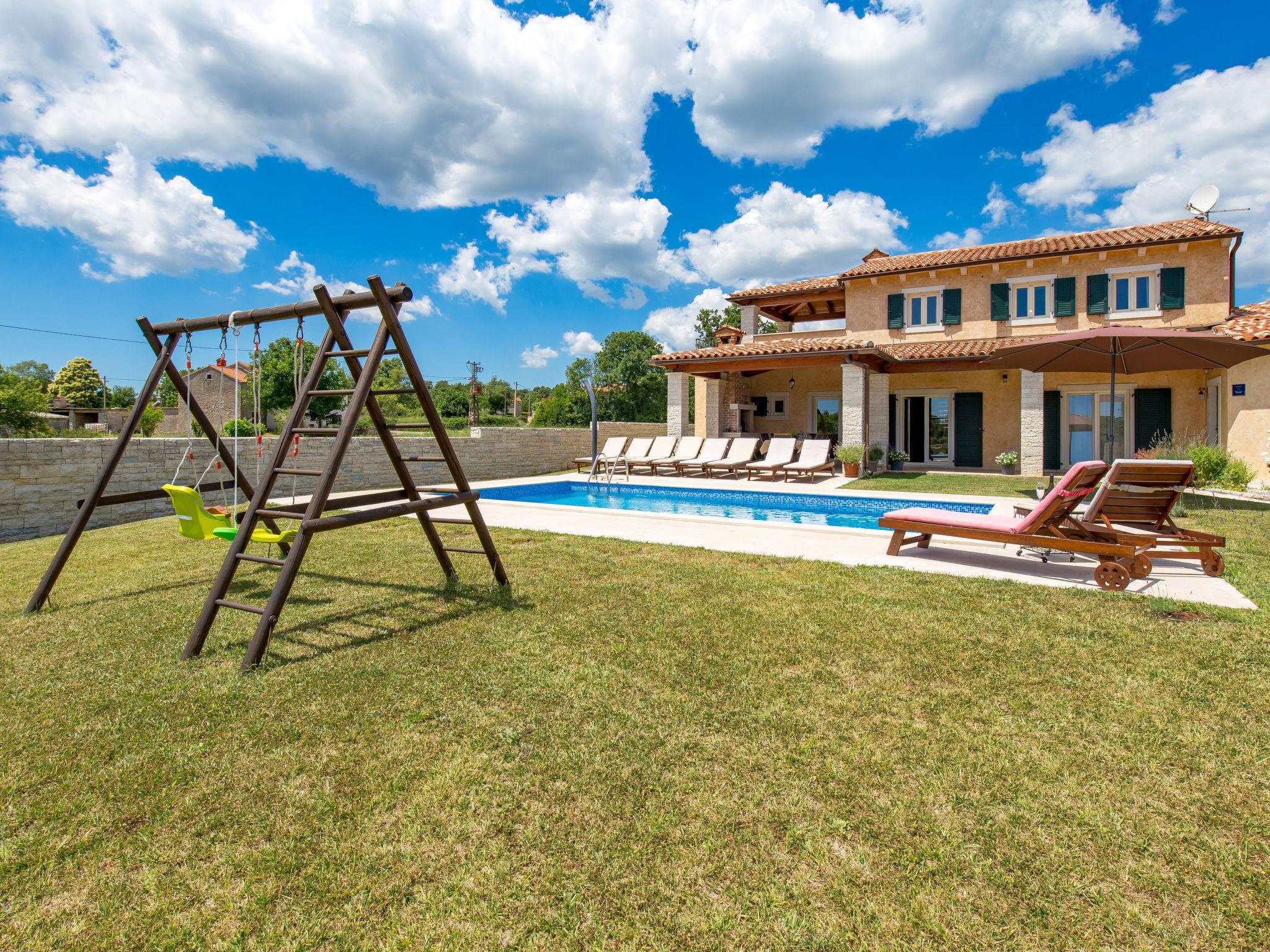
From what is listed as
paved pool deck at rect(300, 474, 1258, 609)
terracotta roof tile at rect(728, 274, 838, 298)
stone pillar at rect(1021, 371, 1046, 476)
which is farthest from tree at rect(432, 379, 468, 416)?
paved pool deck at rect(300, 474, 1258, 609)

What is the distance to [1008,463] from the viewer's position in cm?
1752

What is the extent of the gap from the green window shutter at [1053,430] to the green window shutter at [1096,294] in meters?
2.58

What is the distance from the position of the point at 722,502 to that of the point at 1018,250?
1397cm

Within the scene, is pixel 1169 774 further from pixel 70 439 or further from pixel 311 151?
pixel 311 151

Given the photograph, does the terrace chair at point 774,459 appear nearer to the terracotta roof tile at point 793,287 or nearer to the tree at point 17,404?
the terracotta roof tile at point 793,287

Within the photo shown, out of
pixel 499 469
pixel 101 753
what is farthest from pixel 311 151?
pixel 101 753

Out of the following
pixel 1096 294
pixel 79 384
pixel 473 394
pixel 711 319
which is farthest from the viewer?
pixel 79 384

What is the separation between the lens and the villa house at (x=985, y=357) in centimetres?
1695

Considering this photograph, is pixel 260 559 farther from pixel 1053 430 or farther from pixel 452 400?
pixel 452 400

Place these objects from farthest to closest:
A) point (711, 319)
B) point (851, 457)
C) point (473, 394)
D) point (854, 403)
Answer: point (473, 394) < point (711, 319) < point (854, 403) < point (851, 457)

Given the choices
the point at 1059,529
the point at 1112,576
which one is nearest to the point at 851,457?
the point at 1059,529

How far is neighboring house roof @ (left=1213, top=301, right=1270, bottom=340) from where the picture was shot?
13336 mm

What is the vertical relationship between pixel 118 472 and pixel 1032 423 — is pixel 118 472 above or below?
below

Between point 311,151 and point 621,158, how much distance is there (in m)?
12.0
